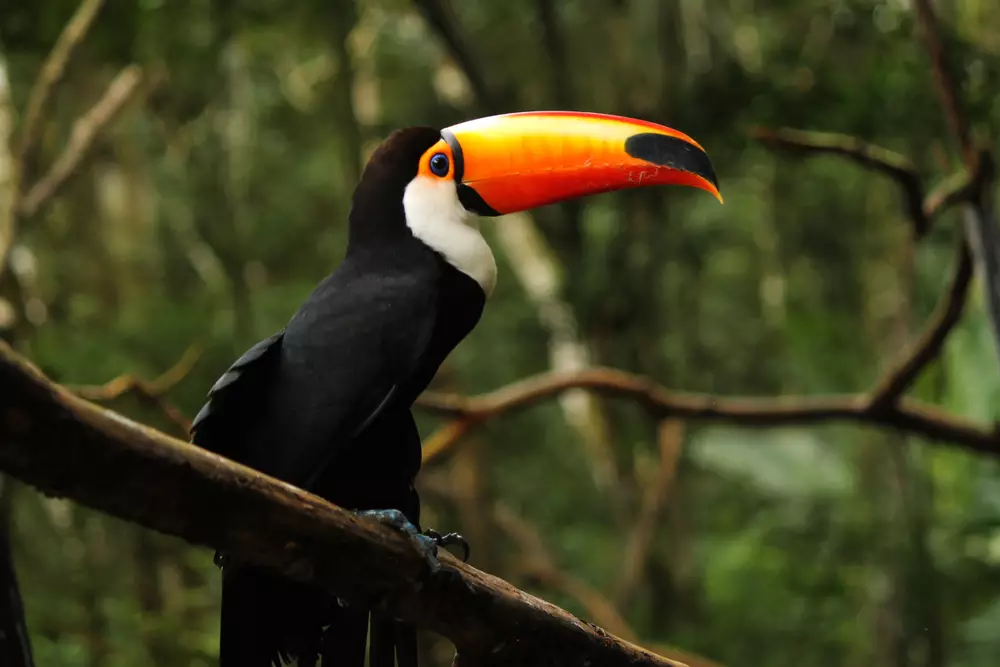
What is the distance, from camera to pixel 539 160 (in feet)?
4.76

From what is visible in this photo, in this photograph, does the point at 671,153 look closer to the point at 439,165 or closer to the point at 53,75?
the point at 439,165

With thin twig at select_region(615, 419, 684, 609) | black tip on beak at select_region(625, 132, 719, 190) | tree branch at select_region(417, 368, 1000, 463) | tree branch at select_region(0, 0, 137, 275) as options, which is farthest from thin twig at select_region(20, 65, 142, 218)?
black tip on beak at select_region(625, 132, 719, 190)

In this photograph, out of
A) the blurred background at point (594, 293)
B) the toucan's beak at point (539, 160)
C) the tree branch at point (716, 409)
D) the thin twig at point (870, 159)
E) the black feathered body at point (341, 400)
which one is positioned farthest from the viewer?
the blurred background at point (594, 293)

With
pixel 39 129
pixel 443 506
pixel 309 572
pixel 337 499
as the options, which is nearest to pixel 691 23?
pixel 443 506

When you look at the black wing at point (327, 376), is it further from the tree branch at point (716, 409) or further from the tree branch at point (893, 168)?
the tree branch at point (716, 409)

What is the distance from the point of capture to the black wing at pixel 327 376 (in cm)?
132

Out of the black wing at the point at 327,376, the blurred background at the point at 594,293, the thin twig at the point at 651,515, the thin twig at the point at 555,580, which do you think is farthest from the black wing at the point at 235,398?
the thin twig at the point at 651,515

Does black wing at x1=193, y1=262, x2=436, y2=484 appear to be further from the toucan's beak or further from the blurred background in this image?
the blurred background

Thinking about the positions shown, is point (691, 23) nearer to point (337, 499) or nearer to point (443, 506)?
A: point (443, 506)

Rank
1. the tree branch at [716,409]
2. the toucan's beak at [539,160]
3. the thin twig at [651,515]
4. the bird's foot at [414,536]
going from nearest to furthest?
the bird's foot at [414,536] → the toucan's beak at [539,160] → the tree branch at [716,409] → the thin twig at [651,515]

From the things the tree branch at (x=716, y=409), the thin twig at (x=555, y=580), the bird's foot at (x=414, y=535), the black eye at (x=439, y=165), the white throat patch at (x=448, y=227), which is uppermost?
the black eye at (x=439, y=165)

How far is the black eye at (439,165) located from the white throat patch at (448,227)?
0.01 metres

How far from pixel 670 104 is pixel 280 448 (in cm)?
207

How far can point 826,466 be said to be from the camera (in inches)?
151
